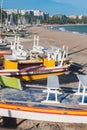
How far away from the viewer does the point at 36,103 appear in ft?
40.0

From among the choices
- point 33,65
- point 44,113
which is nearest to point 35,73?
point 33,65

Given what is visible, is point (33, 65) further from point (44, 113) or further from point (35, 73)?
point (44, 113)

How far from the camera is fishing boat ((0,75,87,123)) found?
38.4 feet

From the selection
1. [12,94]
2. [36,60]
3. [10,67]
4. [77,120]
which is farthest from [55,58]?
[77,120]

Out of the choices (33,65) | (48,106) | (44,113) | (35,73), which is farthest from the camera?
(33,65)

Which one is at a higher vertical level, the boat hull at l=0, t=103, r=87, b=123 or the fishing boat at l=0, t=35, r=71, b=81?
the fishing boat at l=0, t=35, r=71, b=81

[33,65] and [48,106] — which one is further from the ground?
[33,65]

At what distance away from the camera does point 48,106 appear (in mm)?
11945

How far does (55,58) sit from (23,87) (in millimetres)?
4425

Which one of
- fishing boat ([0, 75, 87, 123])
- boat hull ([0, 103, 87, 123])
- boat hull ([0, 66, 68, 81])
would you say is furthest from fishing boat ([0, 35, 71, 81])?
boat hull ([0, 103, 87, 123])

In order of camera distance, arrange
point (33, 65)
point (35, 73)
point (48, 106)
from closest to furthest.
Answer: point (48, 106) → point (35, 73) → point (33, 65)

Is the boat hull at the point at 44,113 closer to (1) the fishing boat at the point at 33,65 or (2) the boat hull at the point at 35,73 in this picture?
(1) the fishing boat at the point at 33,65

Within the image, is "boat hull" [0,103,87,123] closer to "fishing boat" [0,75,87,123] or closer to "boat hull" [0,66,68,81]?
"fishing boat" [0,75,87,123]

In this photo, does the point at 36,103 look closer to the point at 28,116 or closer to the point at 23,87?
the point at 28,116
